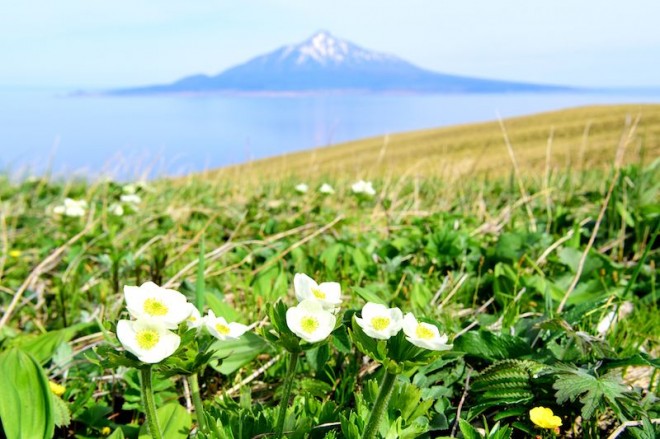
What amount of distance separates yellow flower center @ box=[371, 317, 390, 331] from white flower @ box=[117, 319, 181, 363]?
0.30m

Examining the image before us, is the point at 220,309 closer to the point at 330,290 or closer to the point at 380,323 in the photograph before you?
the point at 330,290

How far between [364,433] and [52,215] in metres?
3.16

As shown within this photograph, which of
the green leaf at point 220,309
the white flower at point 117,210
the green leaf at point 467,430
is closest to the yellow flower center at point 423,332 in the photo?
the green leaf at point 467,430

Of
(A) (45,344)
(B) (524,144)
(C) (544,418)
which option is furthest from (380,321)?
(B) (524,144)

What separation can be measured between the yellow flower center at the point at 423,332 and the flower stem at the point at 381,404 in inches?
3.0

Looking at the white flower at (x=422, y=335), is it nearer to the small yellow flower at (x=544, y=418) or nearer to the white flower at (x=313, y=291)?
the white flower at (x=313, y=291)

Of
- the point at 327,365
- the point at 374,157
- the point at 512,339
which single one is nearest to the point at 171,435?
the point at 327,365

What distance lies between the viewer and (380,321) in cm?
92

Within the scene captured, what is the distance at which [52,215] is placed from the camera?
357 centimetres

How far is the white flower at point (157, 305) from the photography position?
90cm

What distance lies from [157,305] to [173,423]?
1.51 feet

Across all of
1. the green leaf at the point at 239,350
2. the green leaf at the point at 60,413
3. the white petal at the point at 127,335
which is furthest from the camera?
the green leaf at the point at 239,350

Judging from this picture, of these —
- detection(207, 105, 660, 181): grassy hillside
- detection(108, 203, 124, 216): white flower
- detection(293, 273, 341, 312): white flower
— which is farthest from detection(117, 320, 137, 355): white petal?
detection(207, 105, 660, 181): grassy hillside

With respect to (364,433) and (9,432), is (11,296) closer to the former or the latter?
(9,432)
